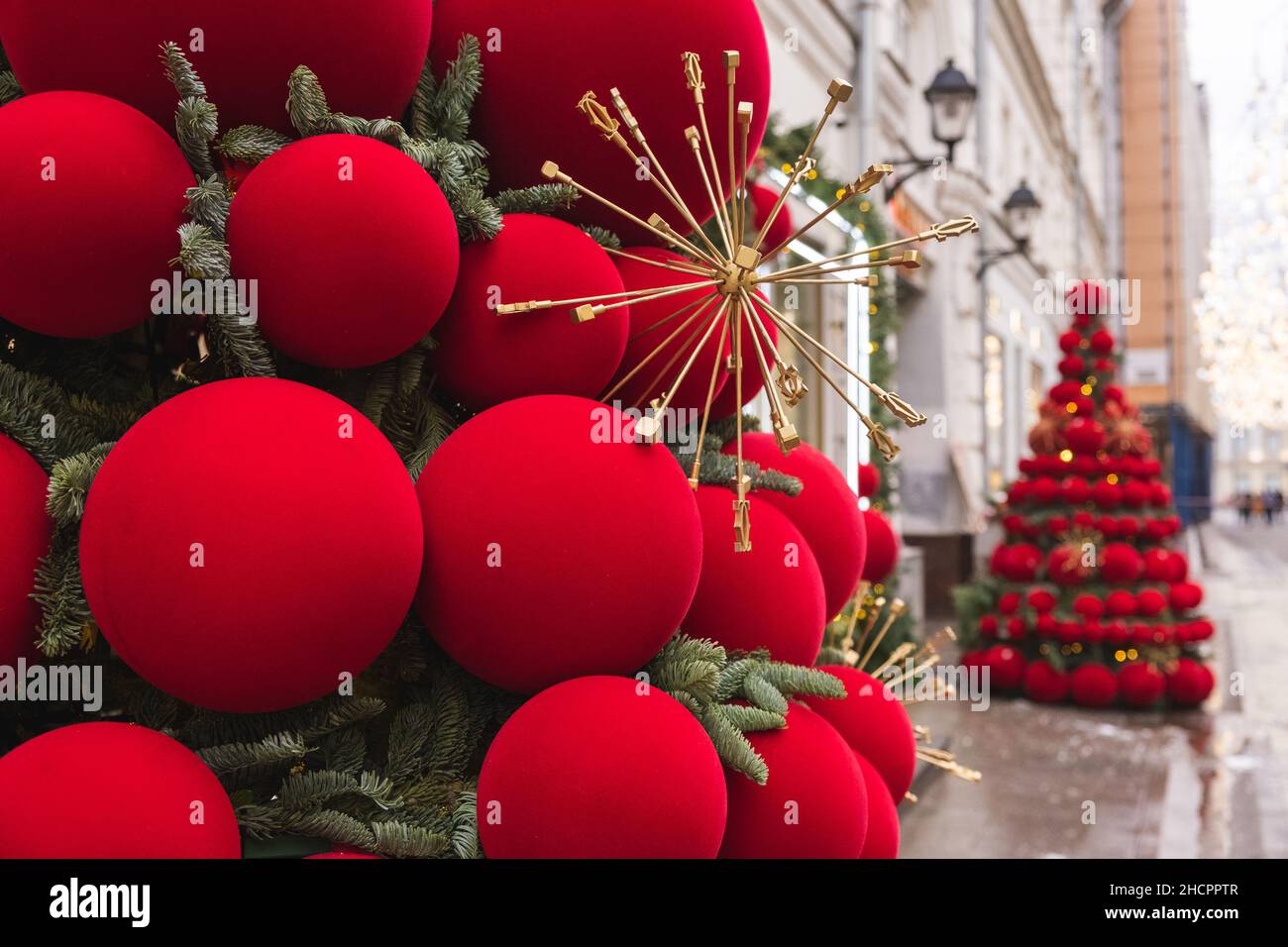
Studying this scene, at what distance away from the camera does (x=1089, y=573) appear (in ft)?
24.5

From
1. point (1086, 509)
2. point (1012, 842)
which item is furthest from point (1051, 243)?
point (1012, 842)

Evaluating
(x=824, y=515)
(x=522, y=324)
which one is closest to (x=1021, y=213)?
(x=824, y=515)

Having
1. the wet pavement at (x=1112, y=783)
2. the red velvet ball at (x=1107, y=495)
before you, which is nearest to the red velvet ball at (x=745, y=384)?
the wet pavement at (x=1112, y=783)

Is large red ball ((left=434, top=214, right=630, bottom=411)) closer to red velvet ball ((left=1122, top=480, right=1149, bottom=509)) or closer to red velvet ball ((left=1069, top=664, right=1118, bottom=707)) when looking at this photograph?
red velvet ball ((left=1069, top=664, right=1118, bottom=707))

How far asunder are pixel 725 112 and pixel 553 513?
25.6 inches

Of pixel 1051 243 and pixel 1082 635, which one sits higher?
pixel 1051 243

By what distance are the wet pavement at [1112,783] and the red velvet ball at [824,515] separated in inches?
113

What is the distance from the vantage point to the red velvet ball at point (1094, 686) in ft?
23.8

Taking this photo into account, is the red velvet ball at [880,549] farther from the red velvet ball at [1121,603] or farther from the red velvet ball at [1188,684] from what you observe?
the red velvet ball at [1188,684]

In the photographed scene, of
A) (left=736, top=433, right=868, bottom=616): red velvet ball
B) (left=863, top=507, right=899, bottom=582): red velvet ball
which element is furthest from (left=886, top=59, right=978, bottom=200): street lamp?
(left=736, top=433, right=868, bottom=616): red velvet ball

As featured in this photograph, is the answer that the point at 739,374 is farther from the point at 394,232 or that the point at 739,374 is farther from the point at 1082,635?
the point at 1082,635

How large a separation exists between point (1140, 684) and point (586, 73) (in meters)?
6.94

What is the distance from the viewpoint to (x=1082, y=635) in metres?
7.38
